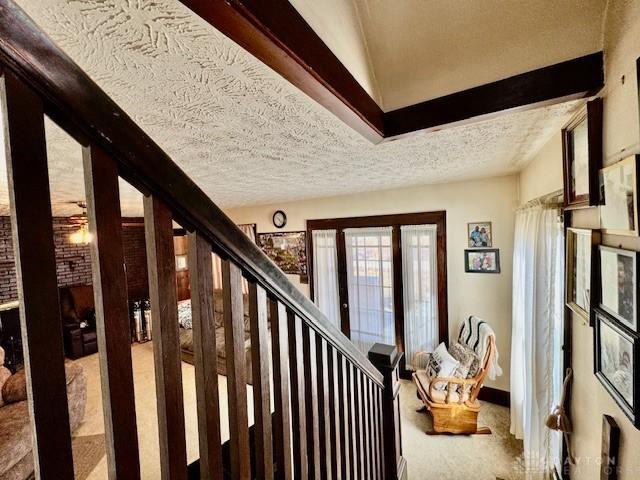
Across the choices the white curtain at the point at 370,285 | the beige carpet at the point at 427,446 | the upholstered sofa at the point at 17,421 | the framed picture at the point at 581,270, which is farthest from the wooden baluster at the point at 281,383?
the white curtain at the point at 370,285

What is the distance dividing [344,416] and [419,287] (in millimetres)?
2527

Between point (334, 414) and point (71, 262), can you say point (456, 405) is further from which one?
point (71, 262)

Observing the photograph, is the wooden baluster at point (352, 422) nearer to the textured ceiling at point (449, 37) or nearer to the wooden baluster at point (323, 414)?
the wooden baluster at point (323, 414)

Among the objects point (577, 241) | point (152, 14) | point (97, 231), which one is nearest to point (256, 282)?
point (97, 231)

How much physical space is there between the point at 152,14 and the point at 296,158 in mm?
1270

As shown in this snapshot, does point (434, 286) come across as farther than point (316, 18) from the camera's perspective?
Yes

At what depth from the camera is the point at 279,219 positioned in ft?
15.5

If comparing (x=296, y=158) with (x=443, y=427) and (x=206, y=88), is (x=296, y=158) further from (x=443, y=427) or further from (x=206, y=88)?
(x=443, y=427)

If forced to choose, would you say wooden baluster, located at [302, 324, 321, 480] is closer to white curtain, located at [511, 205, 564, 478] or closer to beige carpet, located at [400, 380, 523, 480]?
white curtain, located at [511, 205, 564, 478]

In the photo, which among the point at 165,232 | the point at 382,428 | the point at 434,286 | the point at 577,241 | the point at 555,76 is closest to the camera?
the point at 165,232

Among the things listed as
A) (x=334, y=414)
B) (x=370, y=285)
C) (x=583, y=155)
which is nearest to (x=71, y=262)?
(x=370, y=285)

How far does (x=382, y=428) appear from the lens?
1.75m

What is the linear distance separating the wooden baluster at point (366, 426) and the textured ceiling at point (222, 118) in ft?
4.11

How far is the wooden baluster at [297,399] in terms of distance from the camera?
91cm
